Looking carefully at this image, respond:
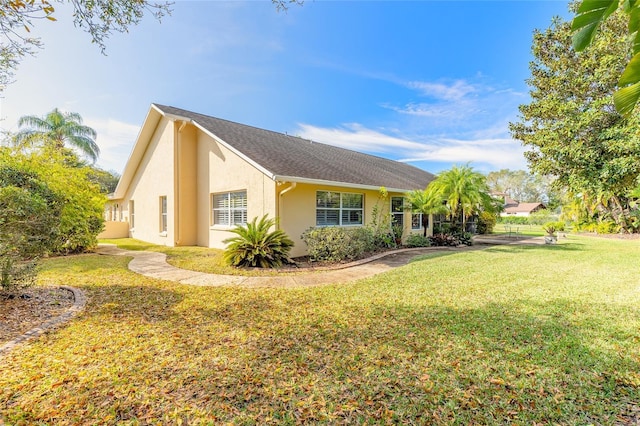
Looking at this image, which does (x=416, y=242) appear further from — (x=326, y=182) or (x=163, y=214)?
(x=163, y=214)

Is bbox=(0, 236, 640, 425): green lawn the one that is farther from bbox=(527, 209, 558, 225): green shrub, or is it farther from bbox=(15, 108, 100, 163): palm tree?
bbox=(527, 209, 558, 225): green shrub

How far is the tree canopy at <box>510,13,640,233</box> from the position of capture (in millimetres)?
14042

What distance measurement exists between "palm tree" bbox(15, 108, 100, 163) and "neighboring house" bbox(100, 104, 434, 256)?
42.5 ft

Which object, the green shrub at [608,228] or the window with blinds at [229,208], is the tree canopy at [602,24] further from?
the green shrub at [608,228]

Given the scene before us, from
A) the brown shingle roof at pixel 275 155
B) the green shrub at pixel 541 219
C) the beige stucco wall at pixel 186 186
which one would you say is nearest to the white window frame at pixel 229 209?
the beige stucco wall at pixel 186 186

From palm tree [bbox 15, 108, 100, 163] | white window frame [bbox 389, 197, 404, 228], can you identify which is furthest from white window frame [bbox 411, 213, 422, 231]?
palm tree [bbox 15, 108, 100, 163]

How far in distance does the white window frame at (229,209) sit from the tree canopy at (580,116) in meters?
16.4

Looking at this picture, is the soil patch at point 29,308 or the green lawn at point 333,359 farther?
the soil patch at point 29,308

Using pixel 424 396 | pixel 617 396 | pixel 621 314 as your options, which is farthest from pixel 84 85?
pixel 621 314

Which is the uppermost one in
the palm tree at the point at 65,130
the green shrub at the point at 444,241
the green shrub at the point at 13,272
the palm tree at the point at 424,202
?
the palm tree at the point at 65,130

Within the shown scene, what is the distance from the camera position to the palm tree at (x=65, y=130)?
23641 millimetres

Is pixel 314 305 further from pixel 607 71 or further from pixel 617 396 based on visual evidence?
pixel 607 71

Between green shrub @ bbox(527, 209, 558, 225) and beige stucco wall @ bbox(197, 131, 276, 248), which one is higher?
beige stucco wall @ bbox(197, 131, 276, 248)

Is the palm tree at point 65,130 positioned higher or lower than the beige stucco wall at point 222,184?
higher
